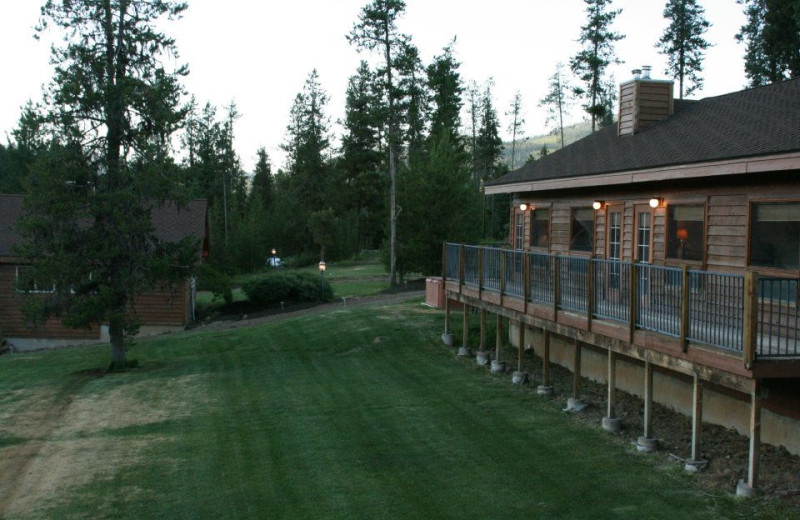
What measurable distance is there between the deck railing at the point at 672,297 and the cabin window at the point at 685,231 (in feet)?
5.31

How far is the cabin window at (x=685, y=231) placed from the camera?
11836 mm

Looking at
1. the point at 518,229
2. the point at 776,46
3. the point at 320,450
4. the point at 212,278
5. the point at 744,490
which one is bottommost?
the point at 320,450

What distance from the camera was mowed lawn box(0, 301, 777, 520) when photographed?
871 centimetres

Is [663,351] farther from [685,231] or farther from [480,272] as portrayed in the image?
[480,272]

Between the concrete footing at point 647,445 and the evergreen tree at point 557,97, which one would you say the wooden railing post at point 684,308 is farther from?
the evergreen tree at point 557,97

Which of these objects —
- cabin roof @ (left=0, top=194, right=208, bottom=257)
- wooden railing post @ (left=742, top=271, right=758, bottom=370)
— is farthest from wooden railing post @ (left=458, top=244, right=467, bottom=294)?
cabin roof @ (left=0, top=194, right=208, bottom=257)

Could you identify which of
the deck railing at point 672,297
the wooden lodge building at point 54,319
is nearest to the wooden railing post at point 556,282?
the deck railing at point 672,297

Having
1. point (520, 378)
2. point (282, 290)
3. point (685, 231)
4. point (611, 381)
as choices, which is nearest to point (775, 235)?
point (685, 231)

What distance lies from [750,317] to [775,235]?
3.02 metres

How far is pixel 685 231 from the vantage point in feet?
40.3

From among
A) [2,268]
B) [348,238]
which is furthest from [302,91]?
[2,268]

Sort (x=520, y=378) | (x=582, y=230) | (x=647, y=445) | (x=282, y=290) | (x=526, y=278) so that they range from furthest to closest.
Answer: (x=282, y=290) → (x=582, y=230) → (x=520, y=378) → (x=526, y=278) → (x=647, y=445)

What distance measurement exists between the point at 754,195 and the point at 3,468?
1161 cm

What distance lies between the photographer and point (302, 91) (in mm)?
75125
